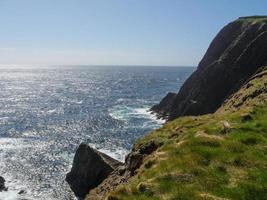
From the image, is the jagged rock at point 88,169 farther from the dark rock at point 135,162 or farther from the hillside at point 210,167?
the hillside at point 210,167

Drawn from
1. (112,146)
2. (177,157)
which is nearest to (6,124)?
(112,146)

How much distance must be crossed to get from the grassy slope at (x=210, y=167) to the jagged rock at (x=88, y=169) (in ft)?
82.4

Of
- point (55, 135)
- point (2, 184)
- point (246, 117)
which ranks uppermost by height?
point (246, 117)

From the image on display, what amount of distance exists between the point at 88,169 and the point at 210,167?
3593 cm

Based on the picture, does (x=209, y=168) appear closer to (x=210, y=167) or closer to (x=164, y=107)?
(x=210, y=167)

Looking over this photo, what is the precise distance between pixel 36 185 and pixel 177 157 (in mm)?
43307

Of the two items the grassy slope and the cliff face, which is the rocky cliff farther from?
the cliff face

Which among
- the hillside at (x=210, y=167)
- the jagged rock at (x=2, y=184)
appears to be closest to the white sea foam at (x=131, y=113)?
the jagged rock at (x=2, y=184)

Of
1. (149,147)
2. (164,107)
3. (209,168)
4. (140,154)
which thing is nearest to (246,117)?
(149,147)

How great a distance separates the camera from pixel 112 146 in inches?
3201

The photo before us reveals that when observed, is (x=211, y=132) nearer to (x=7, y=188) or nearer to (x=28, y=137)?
(x=7, y=188)

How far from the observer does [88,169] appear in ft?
176

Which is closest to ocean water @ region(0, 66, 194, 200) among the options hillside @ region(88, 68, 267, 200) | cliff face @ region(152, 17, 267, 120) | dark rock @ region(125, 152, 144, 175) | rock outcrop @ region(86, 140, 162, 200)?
cliff face @ region(152, 17, 267, 120)

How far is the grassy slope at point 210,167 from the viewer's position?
17766mm
